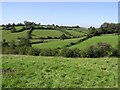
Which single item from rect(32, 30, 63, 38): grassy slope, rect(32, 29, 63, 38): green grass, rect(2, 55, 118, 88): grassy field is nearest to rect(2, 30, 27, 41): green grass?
rect(32, 30, 63, 38): grassy slope

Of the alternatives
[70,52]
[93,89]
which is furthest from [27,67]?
[70,52]

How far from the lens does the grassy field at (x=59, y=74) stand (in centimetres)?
1391

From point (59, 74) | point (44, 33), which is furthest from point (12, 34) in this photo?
point (59, 74)

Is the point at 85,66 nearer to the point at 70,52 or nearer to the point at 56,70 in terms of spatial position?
the point at 56,70

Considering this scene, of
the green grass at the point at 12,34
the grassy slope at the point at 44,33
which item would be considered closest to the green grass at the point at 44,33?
the grassy slope at the point at 44,33

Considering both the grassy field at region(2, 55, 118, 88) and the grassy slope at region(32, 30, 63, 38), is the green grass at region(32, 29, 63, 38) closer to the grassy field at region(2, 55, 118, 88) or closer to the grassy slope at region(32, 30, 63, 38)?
the grassy slope at region(32, 30, 63, 38)

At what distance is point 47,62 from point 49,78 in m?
4.33

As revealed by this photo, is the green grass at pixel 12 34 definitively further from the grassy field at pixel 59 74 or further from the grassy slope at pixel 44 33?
the grassy field at pixel 59 74

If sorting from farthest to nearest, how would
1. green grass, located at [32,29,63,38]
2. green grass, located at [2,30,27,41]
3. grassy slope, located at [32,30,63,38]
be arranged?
green grass, located at [32,29,63,38]
grassy slope, located at [32,30,63,38]
green grass, located at [2,30,27,41]

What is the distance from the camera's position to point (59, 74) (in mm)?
15836

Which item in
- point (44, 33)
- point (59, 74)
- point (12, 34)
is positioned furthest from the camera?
point (44, 33)

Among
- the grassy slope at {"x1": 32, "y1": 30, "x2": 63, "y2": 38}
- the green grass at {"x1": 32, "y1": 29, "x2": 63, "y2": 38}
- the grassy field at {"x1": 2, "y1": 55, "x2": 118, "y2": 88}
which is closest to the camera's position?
the grassy field at {"x1": 2, "y1": 55, "x2": 118, "y2": 88}

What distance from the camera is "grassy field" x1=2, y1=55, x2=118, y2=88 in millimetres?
13914

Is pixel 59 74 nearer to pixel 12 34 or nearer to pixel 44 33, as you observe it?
pixel 12 34
